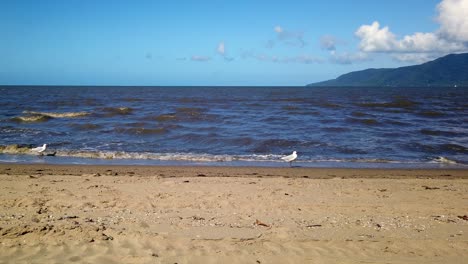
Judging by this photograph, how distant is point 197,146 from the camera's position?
16.4 m

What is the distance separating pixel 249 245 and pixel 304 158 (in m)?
9.33

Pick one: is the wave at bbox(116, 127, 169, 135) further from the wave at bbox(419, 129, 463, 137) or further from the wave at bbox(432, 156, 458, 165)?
the wave at bbox(419, 129, 463, 137)

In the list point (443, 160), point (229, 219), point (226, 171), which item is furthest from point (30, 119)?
point (443, 160)

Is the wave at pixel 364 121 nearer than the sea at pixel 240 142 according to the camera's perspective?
No

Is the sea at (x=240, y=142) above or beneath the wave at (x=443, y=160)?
above

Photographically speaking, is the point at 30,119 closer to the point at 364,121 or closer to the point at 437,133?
the point at 364,121

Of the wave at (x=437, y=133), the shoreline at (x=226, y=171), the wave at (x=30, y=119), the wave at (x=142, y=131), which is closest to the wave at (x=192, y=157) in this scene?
the shoreline at (x=226, y=171)

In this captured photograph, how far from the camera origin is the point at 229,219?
625 centimetres

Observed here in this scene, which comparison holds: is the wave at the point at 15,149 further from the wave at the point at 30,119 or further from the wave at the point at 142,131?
the wave at the point at 30,119

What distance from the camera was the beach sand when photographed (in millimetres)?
4875

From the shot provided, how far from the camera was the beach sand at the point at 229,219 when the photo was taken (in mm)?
4875

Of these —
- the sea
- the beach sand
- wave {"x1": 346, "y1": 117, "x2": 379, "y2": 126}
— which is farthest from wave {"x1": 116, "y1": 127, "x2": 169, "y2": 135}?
wave {"x1": 346, "y1": 117, "x2": 379, "y2": 126}

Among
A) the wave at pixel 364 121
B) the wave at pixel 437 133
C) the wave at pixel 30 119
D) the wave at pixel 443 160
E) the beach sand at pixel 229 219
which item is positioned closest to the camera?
the beach sand at pixel 229 219

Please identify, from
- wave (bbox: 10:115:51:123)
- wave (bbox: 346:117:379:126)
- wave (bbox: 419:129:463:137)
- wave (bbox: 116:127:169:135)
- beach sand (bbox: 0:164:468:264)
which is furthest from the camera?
wave (bbox: 10:115:51:123)
